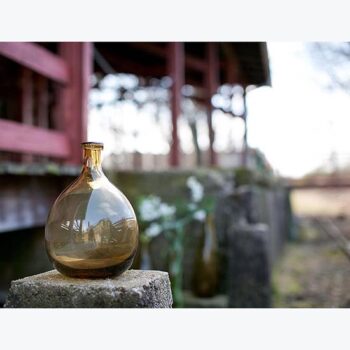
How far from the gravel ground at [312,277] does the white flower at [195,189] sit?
1.17m

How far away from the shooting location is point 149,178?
4.48 m

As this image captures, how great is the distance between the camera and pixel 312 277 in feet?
21.1

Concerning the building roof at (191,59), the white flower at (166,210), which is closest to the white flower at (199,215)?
the white flower at (166,210)

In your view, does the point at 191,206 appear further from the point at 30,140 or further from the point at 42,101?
the point at 42,101

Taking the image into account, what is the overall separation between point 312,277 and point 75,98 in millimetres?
4228

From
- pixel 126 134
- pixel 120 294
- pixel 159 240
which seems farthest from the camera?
pixel 126 134

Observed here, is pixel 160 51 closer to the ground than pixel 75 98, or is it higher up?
higher up

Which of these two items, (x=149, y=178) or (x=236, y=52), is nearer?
(x=149, y=178)

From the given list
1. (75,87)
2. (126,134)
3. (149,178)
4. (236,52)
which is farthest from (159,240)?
(126,134)

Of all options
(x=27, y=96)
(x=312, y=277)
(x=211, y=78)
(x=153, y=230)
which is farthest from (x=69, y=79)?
(x=312, y=277)

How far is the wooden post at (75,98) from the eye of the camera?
11.8ft

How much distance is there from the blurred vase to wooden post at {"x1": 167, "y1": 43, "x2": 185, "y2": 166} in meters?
1.12

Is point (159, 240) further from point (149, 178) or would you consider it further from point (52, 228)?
point (52, 228)
